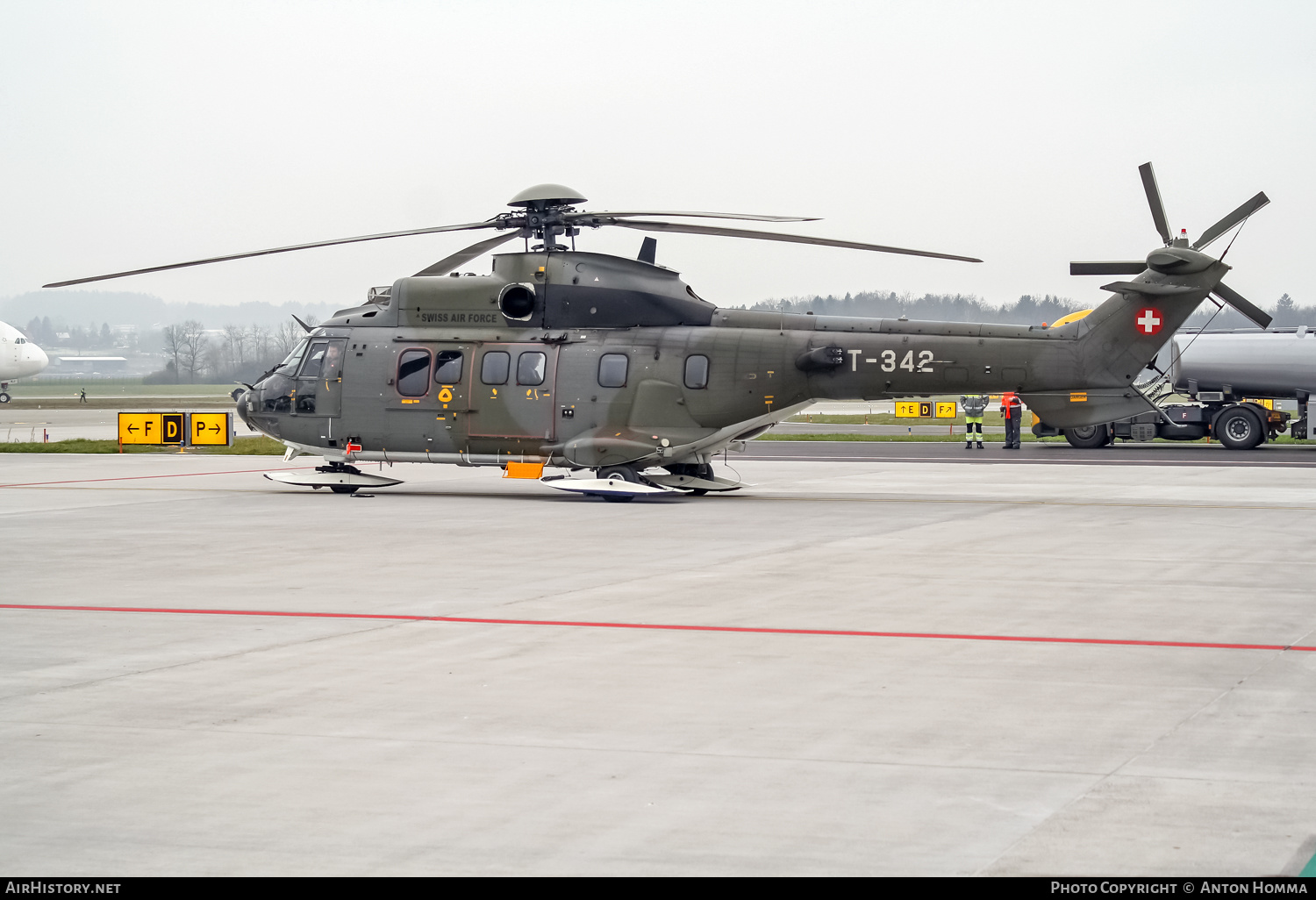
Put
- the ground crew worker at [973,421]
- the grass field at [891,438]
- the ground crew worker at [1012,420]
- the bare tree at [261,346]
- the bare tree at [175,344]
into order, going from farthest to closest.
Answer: the bare tree at [175,344] → the bare tree at [261,346] → the grass field at [891,438] → the ground crew worker at [1012,420] → the ground crew worker at [973,421]

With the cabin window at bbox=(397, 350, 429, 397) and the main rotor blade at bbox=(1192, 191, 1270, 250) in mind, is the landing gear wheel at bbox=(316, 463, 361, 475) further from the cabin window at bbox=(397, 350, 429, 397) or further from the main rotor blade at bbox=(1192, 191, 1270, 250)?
the main rotor blade at bbox=(1192, 191, 1270, 250)

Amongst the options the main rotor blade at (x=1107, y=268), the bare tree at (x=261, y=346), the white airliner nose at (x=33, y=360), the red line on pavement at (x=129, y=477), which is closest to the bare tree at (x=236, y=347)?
the bare tree at (x=261, y=346)

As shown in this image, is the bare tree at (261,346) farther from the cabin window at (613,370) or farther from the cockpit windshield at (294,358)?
the cabin window at (613,370)

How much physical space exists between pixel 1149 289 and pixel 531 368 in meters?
8.70

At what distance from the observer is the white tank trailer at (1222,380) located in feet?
111

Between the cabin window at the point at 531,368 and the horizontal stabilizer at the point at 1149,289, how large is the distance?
796 centimetres

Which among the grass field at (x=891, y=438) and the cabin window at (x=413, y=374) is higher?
the cabin window at (x=413, y=374)

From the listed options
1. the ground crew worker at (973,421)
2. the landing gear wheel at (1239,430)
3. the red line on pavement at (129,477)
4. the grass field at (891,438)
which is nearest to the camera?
the red line on pavement at (129,477)

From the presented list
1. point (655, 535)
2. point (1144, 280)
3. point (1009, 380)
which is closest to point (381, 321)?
point (655, 535)

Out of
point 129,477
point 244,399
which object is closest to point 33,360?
point 129,477

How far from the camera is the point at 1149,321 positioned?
1739 cm

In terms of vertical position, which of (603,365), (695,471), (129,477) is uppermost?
(603,365)

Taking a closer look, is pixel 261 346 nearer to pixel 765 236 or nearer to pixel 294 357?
pixel 294 357

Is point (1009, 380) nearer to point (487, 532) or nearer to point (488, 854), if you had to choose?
point (487, 532)
